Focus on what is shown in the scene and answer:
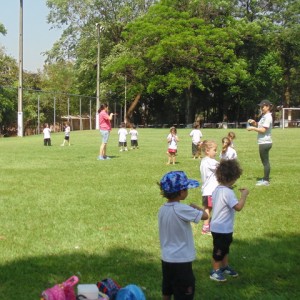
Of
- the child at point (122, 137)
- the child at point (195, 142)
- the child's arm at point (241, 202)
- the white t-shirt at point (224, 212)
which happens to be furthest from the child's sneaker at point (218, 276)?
the child at point (122, 137)

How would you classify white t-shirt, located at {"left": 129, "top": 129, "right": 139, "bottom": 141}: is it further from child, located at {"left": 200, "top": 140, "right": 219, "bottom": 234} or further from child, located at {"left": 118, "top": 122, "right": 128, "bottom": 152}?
child, located at {"left": 200, "top": 140, "right": 219, "bottom": 234}

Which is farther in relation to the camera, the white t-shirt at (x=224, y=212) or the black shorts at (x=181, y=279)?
the white t-shirt at (x=224, y=212)

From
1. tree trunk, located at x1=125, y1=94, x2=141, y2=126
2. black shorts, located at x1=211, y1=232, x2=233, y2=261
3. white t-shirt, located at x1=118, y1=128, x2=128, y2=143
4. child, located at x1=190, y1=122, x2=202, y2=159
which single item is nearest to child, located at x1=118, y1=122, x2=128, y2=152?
white t-shirt, located at x1=118, y1=128, x2=128, y2=143

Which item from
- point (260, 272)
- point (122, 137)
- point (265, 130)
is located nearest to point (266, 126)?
point (265, 130)

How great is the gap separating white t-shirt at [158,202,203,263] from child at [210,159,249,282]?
98 cm

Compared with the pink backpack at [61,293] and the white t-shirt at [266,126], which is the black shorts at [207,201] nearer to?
the pink backpack at [61,293]

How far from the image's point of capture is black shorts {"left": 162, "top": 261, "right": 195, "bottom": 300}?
4.01 m

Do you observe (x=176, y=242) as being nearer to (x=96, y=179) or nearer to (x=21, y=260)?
(x=21, y=260)

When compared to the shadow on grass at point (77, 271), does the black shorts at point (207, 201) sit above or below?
above

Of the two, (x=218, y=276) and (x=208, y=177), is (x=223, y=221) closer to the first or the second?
(x=218, y=276)

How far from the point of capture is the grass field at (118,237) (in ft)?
16.4

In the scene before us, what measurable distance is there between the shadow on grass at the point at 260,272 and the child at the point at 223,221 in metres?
0.13

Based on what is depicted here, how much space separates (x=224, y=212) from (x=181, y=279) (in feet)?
4.18

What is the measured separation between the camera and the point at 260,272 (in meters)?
5.28
